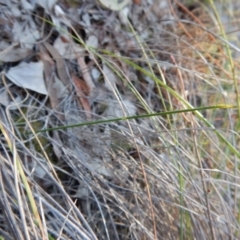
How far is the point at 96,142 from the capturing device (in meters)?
1.33

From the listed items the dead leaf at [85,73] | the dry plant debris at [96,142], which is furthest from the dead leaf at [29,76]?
the dead leaf at [85,73]

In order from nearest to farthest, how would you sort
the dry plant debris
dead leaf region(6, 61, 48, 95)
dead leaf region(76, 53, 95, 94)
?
1. the dry plant debris
2. dead leaf region(6, 61, 48, 95)
3. dead leaf region(76, 53, 95, 94)

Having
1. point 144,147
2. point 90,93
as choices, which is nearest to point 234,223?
point 144,147

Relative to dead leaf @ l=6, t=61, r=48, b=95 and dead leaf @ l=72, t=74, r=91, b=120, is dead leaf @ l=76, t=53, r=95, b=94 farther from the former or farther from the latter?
dead leaf @ l=6, t=61, r=48, b=95

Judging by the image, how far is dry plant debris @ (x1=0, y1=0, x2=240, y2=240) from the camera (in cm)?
124

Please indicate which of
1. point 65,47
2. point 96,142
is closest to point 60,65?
point 65,47

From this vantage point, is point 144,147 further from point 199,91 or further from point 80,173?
A: point 199,91

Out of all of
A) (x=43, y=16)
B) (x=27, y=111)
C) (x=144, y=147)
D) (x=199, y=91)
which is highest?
(x=43, y=16)

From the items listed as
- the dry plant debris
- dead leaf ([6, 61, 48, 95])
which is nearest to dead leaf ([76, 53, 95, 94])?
the dry plant debris

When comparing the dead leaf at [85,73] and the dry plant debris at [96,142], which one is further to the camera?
the dead leaf at [85,73]

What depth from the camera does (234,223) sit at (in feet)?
4.33

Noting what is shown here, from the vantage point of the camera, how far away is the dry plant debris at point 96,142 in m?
1.24

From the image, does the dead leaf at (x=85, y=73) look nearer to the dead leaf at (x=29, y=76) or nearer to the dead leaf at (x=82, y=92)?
the dead leaf at (x=82, y=92)

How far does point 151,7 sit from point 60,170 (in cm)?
71
